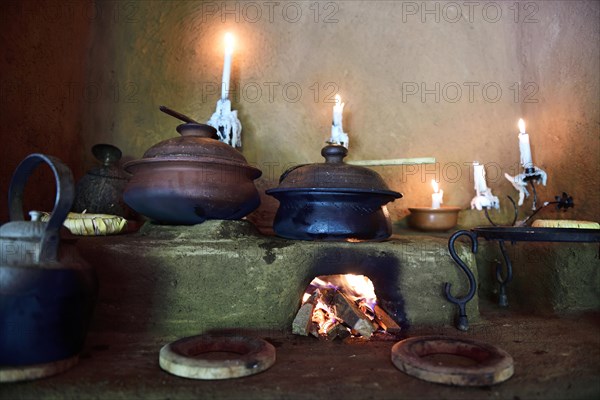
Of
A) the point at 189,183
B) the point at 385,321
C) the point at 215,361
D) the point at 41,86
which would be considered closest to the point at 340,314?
the point at 385,321

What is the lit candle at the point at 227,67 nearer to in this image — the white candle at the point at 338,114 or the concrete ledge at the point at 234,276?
the white candle at the point at 338,114

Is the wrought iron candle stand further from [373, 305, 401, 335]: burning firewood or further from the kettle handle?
the kettle handle

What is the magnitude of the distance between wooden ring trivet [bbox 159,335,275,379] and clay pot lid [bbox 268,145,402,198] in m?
0.90

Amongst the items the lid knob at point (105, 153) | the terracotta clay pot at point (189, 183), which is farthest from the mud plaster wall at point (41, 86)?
the terracotta clay pot at point (189, 183)

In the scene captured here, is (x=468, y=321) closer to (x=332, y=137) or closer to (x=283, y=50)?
(x=332, y=137)

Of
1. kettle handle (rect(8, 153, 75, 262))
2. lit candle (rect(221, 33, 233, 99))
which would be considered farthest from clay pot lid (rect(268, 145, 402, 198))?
lit candle (rect(221, 33, 233, 99))

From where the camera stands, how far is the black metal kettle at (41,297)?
4.92ft

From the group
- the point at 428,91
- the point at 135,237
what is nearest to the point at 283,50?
the point at 428,91

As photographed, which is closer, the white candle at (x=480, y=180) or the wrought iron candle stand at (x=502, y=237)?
the wrought iron candle stand at (x=502, y=237)

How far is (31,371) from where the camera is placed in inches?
60.0

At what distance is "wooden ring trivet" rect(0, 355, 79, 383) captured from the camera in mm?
1492

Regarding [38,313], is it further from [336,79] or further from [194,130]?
[336,79]

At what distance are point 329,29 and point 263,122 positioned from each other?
1103 mm

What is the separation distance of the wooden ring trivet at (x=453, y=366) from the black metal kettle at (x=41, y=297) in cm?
137
